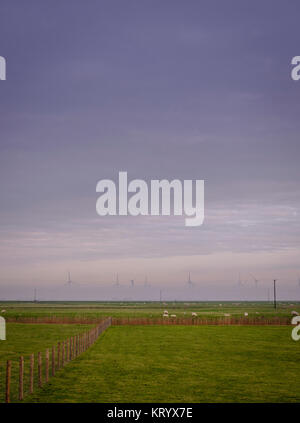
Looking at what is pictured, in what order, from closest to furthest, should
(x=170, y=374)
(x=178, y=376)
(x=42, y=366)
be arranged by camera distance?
(x=178, y=376) → (x=170, y=374) → (x=42, y=366)

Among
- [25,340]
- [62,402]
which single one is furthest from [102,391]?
[25,340]

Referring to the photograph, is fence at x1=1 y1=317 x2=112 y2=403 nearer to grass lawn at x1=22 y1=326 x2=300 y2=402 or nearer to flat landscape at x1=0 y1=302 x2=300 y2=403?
flat landscape at x1=0 y1=302 x2=300 y2=403

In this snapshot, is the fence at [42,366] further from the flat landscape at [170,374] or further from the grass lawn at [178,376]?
the grass lawn at [178,376]

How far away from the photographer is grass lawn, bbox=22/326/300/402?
78.4ft

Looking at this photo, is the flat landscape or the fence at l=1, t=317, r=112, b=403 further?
the flat landscape

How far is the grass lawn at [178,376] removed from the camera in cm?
2389

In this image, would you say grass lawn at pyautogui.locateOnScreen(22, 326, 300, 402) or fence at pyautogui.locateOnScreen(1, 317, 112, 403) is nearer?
fence at pyautogui.locateOnScreen(1, 317, 112, 403)

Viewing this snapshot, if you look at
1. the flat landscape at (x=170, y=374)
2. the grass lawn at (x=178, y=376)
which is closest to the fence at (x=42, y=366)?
the flat landscape at (x=170, y=374)

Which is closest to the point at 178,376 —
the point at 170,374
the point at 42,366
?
the point at 170,374

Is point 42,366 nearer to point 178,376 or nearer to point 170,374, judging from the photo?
point 170,374

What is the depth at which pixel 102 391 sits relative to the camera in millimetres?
24953

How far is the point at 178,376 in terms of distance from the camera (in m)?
30.3

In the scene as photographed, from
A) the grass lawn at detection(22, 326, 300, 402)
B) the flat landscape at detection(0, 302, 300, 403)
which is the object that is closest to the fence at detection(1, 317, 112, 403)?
the flat landscape at detection(0, 302, 300, 403)

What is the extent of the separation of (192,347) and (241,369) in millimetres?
16254
